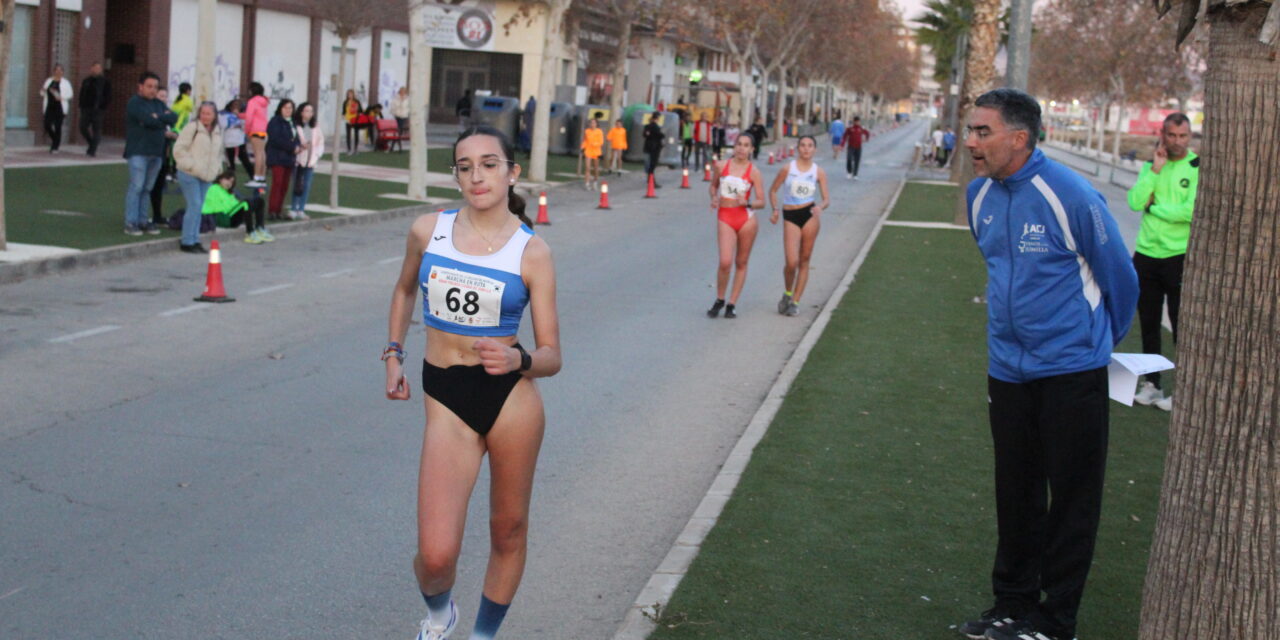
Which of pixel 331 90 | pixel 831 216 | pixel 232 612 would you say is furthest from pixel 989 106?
pixel 331 90

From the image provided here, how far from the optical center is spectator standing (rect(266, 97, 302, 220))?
20172mm

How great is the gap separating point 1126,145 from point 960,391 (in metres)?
89.1

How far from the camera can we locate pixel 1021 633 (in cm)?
518

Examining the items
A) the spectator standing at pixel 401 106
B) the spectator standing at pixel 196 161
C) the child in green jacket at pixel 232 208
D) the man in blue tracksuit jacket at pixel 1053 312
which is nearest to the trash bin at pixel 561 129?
the spectator standing at pixel 401 106

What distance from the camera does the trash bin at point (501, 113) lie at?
4375 centimetres

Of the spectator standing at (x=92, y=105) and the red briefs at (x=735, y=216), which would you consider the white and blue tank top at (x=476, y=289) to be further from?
the spectator standing at (x=92, y=105)

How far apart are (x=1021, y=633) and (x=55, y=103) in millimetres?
26893

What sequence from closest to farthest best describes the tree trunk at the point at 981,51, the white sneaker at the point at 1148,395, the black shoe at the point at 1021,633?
1. the black shoe at the point at 1021,633
2. the white sneaker at the point at 1148,395
3. the tree trunk at the point at 981,51

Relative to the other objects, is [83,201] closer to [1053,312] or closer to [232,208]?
[232,208]

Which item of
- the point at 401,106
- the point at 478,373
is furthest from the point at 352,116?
the point at 478,373

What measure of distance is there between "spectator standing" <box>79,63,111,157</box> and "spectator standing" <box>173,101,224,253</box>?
12.6m

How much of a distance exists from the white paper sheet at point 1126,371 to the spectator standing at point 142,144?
45.9 feet

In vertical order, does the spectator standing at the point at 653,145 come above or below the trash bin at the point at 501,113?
below

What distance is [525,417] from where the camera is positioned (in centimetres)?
466
